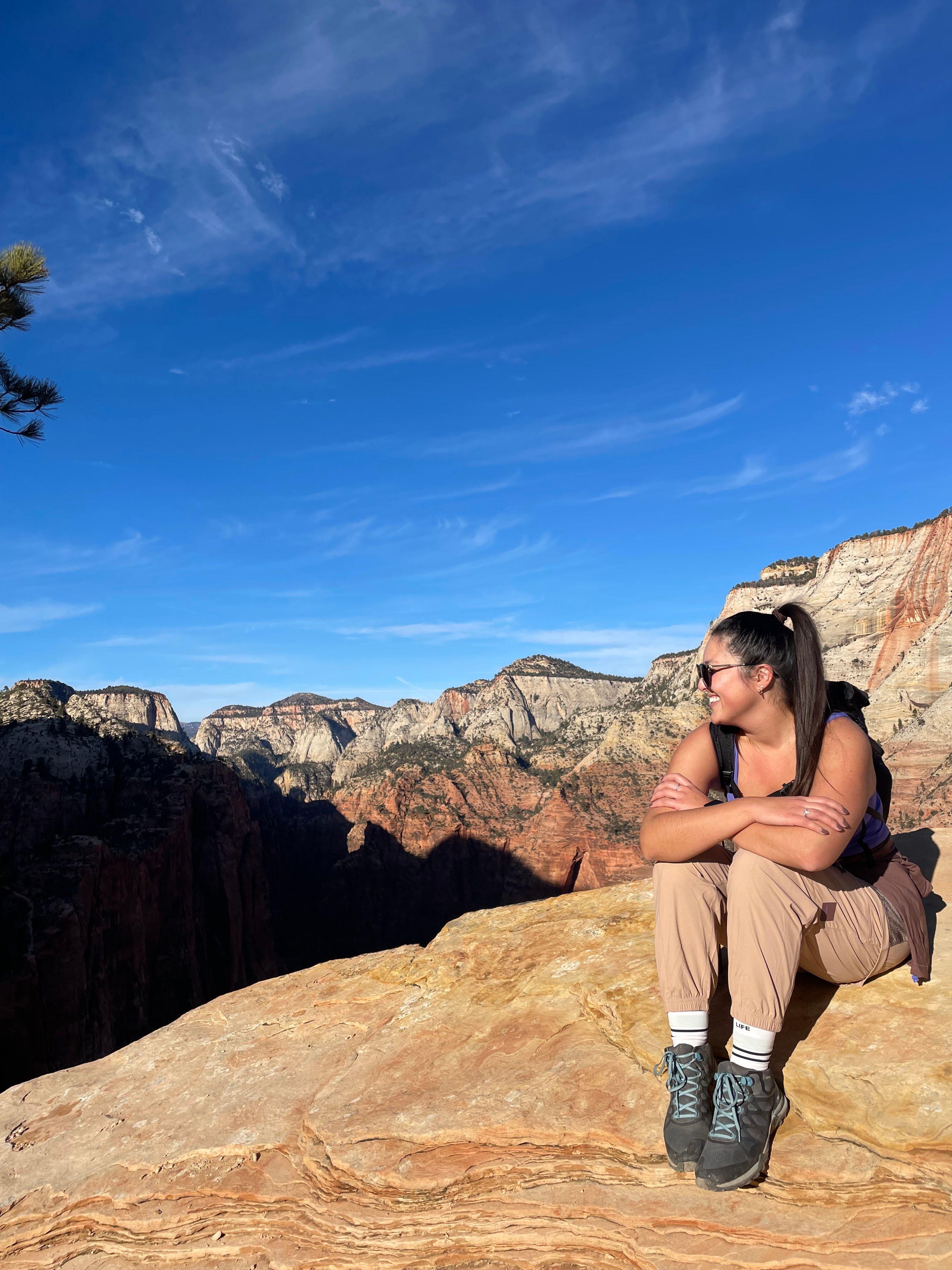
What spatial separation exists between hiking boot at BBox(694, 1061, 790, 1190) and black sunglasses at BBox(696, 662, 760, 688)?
1.94m

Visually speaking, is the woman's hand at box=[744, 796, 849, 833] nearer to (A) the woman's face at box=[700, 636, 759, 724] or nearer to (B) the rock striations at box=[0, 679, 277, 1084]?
(A) the woman's face at box=[700, 636, 759, 724]

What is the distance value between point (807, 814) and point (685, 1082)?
1.46m

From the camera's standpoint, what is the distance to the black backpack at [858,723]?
4.18 metres

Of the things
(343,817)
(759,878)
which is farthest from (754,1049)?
(343,817)

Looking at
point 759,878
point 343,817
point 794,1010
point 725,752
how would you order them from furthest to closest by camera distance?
point 343,817 → point 725,752 → point 794,1010 → point 759,878

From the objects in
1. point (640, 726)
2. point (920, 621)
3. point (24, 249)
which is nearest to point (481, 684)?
point (640, 726)

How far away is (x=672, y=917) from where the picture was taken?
154 inches

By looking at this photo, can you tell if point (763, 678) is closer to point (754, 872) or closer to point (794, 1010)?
point (754, 872)

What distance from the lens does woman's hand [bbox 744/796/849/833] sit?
141 inches

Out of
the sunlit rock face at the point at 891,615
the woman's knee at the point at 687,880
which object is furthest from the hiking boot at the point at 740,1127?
the sunlit rock face at the point at 891,615

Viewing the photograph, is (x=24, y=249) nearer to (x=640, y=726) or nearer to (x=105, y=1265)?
(x=105, y=1265)

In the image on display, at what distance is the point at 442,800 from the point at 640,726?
24.0m

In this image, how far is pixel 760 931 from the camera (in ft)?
11.6

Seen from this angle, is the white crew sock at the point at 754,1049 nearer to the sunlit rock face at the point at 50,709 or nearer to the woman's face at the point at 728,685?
the woman's face at the point at 728,685
